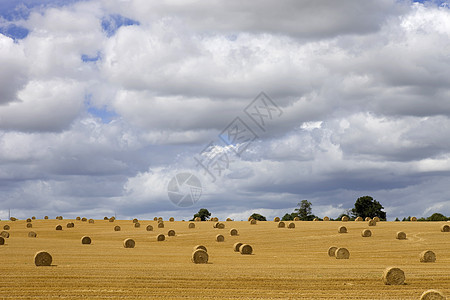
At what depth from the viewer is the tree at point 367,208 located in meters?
104

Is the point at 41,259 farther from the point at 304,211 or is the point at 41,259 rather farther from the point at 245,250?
the point at 304,211

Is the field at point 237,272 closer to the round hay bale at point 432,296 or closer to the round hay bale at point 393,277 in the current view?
the round hay bale at point 393,277

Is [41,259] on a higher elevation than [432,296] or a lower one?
higher

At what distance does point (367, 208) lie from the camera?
10538 centimetres

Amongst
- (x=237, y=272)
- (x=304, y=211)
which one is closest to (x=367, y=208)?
(x=304, y=211)

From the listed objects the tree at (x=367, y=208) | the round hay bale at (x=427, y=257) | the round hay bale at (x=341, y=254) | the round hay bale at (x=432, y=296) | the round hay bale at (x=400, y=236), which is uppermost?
the tree at (x=367, y=208)

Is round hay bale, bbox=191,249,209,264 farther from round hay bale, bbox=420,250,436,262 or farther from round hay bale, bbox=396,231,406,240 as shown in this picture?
round hay bale, bbox=396,231,406,240

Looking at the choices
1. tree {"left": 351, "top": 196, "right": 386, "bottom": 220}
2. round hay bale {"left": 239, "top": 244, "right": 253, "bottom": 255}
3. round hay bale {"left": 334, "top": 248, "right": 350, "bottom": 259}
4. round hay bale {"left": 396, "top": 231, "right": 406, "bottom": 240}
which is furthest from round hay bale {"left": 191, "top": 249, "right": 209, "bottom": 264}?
tree {"left": 351, "top": 196, "right": 386, "bottom": 220}

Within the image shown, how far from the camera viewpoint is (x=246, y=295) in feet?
71.5

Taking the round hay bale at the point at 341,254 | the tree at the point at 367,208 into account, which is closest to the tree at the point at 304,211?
the tree at the point at 367,208

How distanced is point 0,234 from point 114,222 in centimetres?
2688

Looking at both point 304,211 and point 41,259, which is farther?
point 304,211

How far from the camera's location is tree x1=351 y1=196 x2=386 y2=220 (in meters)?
104

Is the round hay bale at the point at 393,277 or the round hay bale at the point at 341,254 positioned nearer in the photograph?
the round hay bale at the point at 393,277
